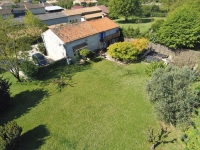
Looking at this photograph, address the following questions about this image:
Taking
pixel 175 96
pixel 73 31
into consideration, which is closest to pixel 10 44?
pixel 73 31

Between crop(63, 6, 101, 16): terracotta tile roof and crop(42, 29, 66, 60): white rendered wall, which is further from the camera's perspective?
crop(63, 6, 101, 16): terracotta tile roof

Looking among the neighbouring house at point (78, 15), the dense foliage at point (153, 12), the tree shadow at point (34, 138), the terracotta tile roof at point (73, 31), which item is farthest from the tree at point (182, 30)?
the dense foliage at point (153, 12)

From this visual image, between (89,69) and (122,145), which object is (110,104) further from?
(89,69)

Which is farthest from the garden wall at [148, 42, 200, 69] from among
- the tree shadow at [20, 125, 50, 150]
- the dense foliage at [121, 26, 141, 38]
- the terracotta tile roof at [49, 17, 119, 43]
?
the tree shadow at [20, 125, 50, 150]

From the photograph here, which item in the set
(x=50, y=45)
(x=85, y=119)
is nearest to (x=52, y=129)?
(x=85, y=119)

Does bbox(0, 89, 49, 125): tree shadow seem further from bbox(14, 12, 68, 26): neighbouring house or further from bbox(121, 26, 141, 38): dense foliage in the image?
bbox(14, 12, 68, 26): neighbouring house

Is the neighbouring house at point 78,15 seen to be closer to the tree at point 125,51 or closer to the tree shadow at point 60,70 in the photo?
the tree at point 125,51

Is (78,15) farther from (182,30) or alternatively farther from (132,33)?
(182,30)
